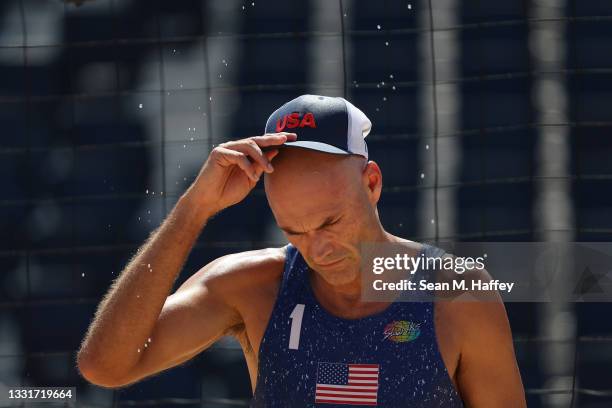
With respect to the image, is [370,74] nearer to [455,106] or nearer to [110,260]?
[455,106]

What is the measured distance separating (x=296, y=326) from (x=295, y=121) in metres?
0.47

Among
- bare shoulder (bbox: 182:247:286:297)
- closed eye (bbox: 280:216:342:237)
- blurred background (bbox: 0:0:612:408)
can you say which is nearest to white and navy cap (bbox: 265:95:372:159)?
closed eye (bbox: 280:216:342:237)

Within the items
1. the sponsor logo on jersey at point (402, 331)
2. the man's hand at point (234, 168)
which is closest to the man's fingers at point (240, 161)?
the man's hand at point (234, 168)

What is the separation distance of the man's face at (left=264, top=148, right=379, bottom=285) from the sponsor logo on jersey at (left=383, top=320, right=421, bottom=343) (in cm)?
16

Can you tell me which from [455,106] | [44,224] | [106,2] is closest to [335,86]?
[455,106]

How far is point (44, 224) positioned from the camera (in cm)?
481

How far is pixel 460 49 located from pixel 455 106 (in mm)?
231

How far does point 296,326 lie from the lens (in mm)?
2676

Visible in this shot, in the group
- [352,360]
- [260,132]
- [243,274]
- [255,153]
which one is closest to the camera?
[255,153]

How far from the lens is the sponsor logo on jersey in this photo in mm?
2615

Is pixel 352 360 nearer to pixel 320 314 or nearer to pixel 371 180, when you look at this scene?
pixel 320 314

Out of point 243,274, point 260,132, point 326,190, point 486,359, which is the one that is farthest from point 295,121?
point 260,132

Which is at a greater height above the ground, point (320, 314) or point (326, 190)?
point (326, 190)

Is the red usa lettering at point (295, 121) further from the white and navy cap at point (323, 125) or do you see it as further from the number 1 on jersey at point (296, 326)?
the number 1 on jersey at point (296, 326)
